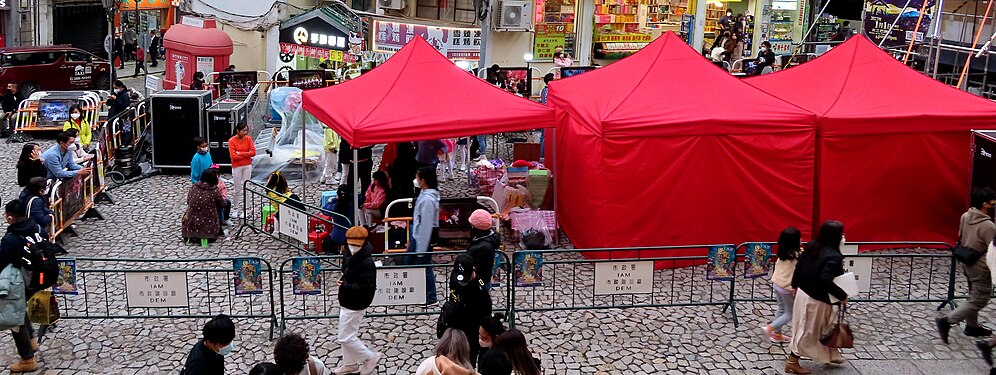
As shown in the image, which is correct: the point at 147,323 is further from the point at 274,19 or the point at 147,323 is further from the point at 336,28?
the point at 274,19

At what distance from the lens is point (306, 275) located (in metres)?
8.84

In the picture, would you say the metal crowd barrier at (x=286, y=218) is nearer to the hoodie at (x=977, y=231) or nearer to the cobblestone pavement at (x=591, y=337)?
the cobblestone pavement at (x=591, y=337)

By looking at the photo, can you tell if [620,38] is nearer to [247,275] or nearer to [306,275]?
[306,275]

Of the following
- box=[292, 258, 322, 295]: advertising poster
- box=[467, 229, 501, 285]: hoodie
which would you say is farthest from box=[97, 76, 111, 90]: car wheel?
box=[467, 229, 501, 285]: hoodie

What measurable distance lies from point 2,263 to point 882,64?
1038cm

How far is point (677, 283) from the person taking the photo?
11.0m

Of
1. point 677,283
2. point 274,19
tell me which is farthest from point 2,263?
point 274,19

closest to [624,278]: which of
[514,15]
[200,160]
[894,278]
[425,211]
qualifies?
[425,211]

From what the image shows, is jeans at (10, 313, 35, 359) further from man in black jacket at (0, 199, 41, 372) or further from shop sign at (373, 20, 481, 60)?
shop sign at (373, 20, 481, 60)

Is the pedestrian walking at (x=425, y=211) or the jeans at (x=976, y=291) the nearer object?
the jeans at (x=976, y=291)

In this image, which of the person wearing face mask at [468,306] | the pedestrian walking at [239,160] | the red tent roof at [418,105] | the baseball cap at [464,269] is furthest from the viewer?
the pedestrian walking at [239,160]

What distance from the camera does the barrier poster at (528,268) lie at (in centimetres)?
922

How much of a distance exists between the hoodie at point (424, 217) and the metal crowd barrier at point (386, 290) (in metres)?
0.21

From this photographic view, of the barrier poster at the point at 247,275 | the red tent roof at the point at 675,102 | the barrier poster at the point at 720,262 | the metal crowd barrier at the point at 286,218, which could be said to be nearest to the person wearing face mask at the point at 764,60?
the red tent roof at the point at 675,102
